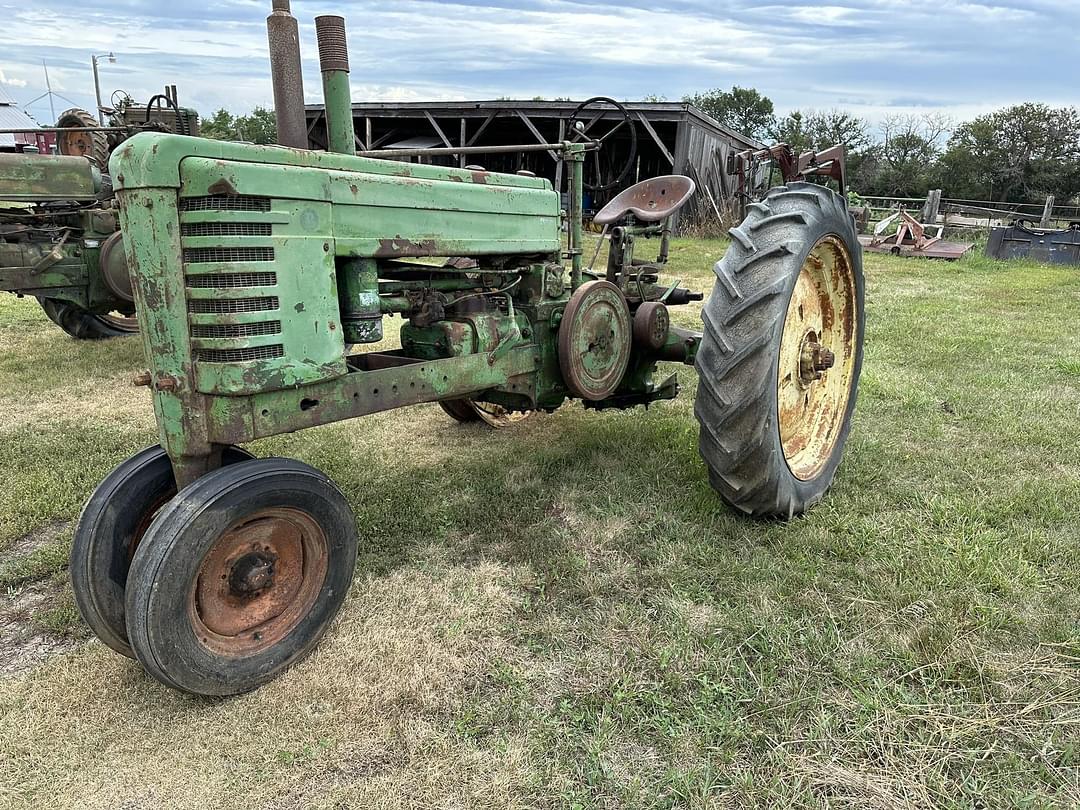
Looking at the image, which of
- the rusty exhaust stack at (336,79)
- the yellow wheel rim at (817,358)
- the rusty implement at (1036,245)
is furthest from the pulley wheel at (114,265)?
the rusty implement at (1036,245)

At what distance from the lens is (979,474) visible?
3615 mm

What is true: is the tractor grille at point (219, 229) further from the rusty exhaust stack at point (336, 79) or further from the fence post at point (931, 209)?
the fence post at point (931, 209)

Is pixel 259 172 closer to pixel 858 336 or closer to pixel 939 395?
pixel 858 336

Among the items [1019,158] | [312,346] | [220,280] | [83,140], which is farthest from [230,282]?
[1019,158]

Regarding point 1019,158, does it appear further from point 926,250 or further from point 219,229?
point 219,229

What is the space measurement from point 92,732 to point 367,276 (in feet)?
4.78

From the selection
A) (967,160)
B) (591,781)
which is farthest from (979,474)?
(967,160)

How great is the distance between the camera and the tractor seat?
3.83 m

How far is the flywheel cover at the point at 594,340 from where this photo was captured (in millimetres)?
3068

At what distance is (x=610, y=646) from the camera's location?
7.84 ft

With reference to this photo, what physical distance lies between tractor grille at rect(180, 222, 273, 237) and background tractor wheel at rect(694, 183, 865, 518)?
1.62 m

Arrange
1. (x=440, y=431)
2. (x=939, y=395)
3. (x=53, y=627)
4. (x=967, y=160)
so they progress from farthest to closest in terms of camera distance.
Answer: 1. (x=967, y=160)
2. (x=939, y=395)
3. (x=440, y=431)
4. (x=53, y=627)

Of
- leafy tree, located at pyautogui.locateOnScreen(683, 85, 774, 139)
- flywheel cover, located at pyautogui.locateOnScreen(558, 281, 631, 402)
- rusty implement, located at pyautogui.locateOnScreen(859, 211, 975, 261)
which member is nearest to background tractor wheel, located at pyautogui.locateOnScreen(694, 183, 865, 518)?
flywheel cover, located at pyautogui.locateOnScreen(558, 281, 631, 402)

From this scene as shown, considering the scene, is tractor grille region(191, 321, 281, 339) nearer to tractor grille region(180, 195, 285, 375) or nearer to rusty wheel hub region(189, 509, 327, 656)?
tractor grille region(180, 195, 285, 375)
